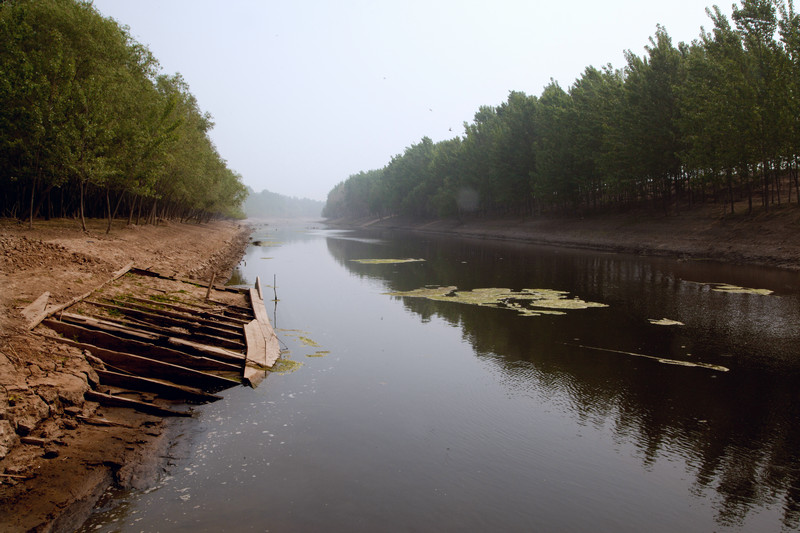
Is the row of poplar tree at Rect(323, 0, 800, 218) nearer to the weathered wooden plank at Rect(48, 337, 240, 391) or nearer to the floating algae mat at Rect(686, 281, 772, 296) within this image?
the floating algae mat at Rect(686, 281, 772, 296)

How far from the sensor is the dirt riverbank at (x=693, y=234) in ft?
118

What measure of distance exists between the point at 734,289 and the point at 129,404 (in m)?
28.4

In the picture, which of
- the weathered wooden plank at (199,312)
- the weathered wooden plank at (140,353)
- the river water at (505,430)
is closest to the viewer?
the river water at (505,430)

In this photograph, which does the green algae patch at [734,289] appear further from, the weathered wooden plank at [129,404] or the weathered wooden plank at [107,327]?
the weathered wooden plank at [107,327]

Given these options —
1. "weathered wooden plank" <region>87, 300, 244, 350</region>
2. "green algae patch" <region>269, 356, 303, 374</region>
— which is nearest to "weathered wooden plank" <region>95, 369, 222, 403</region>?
"green algae patch" <region>269, 356, 303, 374</region>

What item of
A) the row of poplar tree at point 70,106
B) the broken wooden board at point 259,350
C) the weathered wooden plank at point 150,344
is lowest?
the broken wooden board at point 259,350

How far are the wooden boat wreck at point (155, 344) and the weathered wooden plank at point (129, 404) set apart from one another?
2cm

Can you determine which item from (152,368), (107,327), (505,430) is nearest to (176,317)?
(107,327)

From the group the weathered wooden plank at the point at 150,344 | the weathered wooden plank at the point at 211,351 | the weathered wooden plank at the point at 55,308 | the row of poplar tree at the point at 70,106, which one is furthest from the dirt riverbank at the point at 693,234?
the row of poplar tree at the point at 70,106

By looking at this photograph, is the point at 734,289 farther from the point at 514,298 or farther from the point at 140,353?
the point at 140,353

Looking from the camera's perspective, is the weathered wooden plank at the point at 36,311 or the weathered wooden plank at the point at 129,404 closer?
the weathered wooden plank at the point at 129,404

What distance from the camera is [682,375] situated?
519 inches

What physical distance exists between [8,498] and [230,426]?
152 inches

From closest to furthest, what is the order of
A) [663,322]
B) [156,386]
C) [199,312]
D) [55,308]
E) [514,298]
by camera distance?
[156,386] → [55,308] → [199,312] → [663,322] → [514,298]
